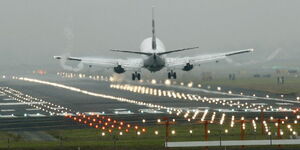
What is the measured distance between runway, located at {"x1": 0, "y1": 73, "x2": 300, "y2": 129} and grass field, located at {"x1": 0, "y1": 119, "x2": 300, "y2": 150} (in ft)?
28.9

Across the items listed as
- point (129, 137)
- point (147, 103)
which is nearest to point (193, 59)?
point (147, 103)


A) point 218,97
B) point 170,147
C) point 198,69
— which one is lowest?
point 170,147

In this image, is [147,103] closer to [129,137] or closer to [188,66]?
[188,66]

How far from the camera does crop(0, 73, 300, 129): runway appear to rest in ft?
277

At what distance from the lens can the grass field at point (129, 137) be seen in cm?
5394

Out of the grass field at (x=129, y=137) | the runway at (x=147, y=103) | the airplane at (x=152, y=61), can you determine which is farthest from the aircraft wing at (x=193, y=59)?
the grass field at (x=129, y=137)

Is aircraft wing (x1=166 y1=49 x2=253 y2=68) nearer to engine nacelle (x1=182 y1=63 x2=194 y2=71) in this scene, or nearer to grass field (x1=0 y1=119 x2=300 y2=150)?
engine nacelle (x1=182 y1=63 x2=194 y2=71)

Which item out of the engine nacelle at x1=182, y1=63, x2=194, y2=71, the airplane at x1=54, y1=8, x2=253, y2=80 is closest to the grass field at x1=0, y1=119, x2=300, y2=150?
the airplane at x1=54, y1=8, x2=253, y2=80

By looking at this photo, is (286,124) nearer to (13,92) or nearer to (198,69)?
(13,92)

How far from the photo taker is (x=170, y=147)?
2061 inches

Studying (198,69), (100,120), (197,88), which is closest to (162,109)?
(100,120)

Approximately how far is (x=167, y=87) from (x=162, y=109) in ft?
161

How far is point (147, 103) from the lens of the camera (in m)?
103

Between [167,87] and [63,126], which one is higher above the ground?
[167,87]
